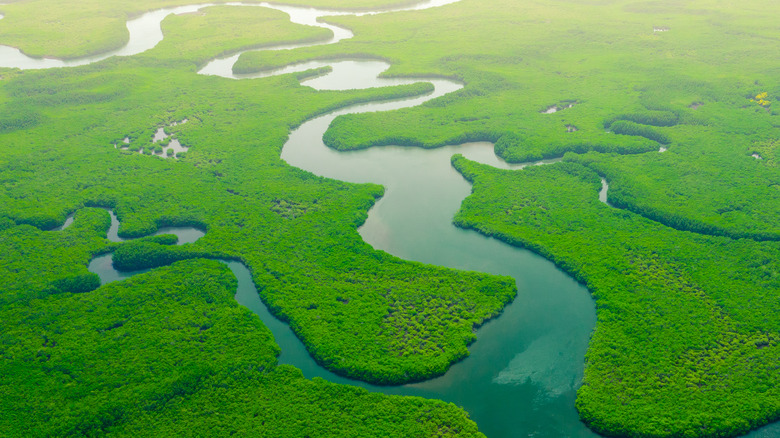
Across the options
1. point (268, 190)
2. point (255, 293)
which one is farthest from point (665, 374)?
point (268, 190)

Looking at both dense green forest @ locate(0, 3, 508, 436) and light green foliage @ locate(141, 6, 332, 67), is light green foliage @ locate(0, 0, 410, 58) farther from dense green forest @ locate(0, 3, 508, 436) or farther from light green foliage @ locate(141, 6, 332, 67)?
dense green forest @ locate(0, 3, 508, 436)

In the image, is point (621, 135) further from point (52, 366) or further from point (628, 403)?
point (52, 366)

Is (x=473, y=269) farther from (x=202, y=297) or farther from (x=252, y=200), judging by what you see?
(x=252, y=200)

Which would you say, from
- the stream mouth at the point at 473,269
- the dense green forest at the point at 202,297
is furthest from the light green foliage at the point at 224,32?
the stream mouth at the point at 473,269

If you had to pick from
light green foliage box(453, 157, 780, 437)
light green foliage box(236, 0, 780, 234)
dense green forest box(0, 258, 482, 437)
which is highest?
light green foliage box(236, 0, 780, 234)

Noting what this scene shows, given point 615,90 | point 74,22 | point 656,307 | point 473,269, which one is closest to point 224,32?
point 74,22

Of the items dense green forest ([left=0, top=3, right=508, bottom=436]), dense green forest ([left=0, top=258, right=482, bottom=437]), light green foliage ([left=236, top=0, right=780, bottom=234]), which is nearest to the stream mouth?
dense green forest ([left=0, top=3, right=508, bottom=436])
